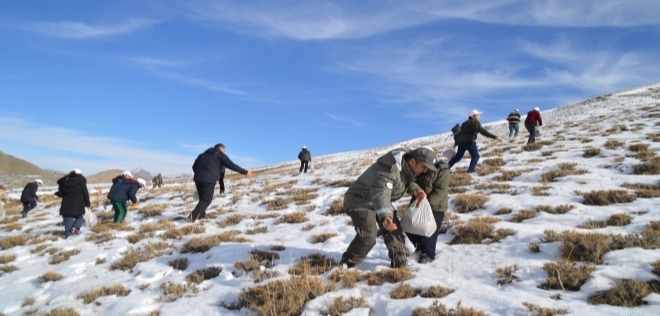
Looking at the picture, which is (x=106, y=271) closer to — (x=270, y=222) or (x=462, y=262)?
(x=270, y=222)

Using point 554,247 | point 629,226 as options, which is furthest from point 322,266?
point 629,226

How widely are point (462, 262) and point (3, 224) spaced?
15.1 meters

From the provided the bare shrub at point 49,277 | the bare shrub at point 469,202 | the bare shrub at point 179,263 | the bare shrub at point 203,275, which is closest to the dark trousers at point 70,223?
the bare shrub at point 49,277

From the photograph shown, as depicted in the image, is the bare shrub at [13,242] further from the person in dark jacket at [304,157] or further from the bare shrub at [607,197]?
the person in dark jacket at [304,157]

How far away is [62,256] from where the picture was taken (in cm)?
792

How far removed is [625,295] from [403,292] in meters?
2.34

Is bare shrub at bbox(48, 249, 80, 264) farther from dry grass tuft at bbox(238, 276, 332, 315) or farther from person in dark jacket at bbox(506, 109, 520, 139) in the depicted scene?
person in dark jacket at bbox(506, 109, 520, 139)

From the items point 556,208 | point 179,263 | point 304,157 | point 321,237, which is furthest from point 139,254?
point 304,157

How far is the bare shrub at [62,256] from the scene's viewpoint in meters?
7.71

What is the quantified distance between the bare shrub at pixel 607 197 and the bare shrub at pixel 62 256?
35.9 feet

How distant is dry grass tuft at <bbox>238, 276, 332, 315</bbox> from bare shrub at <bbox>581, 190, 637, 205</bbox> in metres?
6.05

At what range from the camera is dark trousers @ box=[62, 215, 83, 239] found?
9773mm

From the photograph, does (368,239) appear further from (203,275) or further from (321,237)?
(203,275)

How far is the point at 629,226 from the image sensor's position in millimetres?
5926
